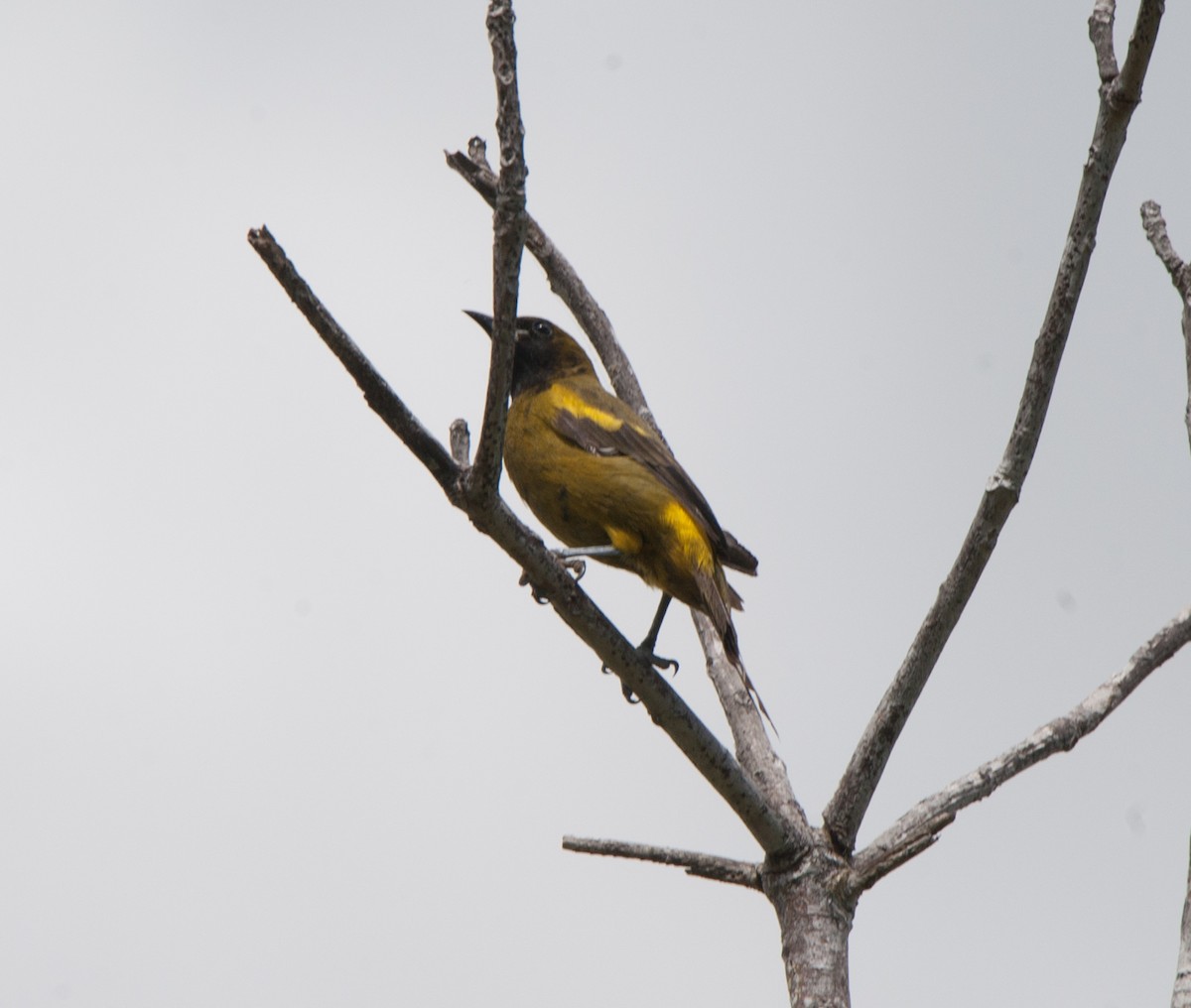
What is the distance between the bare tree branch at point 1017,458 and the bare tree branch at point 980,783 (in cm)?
14

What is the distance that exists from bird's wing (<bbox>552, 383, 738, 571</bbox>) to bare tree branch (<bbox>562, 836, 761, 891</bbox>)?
1.66m

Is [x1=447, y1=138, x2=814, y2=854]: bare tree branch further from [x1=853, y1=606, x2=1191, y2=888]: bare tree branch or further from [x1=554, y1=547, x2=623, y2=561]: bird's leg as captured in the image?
[x1=554, y1=547, x2=623, y2=561]: bird's leg

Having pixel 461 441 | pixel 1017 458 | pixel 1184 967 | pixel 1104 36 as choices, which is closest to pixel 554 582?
pixel 461 441

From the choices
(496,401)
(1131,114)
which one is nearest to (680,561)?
(496,401)

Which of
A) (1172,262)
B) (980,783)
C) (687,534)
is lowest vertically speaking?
(980,783)

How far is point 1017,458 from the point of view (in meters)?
4.09

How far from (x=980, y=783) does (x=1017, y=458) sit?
1.12 meters

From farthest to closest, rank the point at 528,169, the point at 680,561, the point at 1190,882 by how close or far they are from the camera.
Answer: the point at 680,561
the point at 1190,882
the point at 528,169

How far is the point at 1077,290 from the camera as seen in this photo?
3.89 m

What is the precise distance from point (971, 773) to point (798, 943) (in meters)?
0.78

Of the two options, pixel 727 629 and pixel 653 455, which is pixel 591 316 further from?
pixel 727 629

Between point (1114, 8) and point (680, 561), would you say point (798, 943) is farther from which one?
point (1114, 8)

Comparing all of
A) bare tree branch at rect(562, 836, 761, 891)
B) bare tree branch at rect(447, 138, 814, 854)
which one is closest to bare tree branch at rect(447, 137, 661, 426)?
bare tree branch at rect(447, 138, 814, 854)

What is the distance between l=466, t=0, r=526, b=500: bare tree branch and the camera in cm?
323
